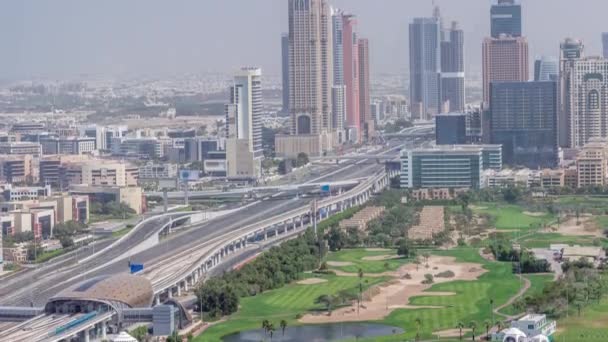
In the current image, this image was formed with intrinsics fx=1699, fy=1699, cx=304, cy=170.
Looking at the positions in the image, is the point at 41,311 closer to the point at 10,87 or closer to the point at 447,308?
the point at 447,308

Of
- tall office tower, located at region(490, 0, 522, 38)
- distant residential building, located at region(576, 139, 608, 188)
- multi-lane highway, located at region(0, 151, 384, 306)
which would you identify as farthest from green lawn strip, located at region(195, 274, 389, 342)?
tall office tower, located at region(490, 0, 522, 38)

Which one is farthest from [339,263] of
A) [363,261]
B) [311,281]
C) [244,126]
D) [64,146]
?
[64,146]

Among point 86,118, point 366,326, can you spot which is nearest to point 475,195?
point 366,326

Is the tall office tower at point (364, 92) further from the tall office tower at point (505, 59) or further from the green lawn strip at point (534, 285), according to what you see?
the green lawn strip at point (534, 285)

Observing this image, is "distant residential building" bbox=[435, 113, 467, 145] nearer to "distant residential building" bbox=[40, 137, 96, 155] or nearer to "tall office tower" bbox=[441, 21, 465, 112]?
"distant residential building" bbox=[40, 137, 96, 155]

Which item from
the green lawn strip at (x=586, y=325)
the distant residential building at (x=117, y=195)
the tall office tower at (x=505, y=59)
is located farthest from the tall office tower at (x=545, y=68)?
the green lawn strip at (x=586, y=325)

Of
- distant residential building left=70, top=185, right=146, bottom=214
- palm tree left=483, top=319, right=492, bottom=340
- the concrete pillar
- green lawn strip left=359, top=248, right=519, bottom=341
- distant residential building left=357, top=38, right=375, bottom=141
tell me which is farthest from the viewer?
distant residential building left=357, top=38, right=375, bottom=141
